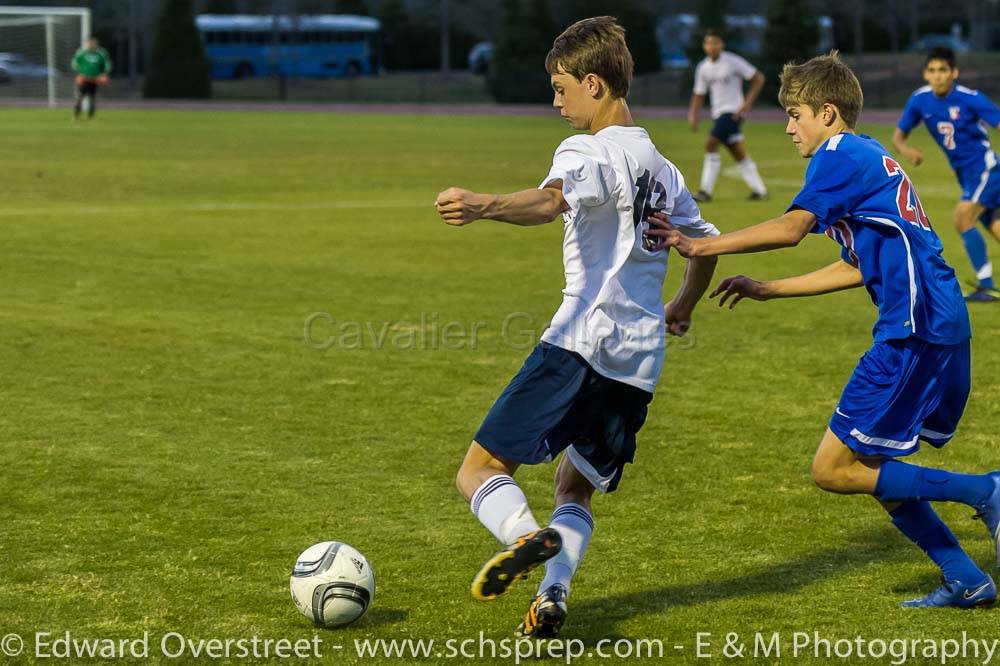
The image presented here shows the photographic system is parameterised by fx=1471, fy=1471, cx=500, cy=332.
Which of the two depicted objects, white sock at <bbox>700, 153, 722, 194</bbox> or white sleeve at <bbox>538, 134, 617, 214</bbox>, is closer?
white sleeve at <bbox>538, 134, 617, 214</bbox>

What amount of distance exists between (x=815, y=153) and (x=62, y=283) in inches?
343

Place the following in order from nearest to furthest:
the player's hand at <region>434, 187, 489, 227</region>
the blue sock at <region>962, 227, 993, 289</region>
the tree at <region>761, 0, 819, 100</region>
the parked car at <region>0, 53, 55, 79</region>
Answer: the player's hand at <region>434, 187, 489, 227</region> < the blue sock at <region>962, 227, 993, 289</region> < the parked car at <region>0, 53, 55, 79</region> < the tree at <region>761, 0, 819, 100</region>

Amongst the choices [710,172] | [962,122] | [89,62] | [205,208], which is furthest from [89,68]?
[962,122]

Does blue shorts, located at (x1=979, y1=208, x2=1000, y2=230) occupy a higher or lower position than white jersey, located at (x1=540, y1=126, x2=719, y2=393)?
lower

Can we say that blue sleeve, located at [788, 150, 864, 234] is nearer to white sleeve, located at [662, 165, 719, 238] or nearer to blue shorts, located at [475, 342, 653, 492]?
white sleeve, located at [662, 165, 719, 238]

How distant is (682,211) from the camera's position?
15.4ft

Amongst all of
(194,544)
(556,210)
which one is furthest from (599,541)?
(556,210)

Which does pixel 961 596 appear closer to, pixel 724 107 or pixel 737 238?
pixel 737 238

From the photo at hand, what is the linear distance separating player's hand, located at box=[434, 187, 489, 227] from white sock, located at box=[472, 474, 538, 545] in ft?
2.80

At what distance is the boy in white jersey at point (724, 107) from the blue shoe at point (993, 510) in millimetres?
15013

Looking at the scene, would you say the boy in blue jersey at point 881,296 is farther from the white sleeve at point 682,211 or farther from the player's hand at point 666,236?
the white sleeve at point 682,211

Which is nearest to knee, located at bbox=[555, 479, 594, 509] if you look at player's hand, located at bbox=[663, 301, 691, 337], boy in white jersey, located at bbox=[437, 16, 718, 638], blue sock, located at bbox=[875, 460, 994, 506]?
boy in white jersey, located at bbox=[437, 16, 718, 638]

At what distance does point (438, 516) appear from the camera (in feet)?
19.7

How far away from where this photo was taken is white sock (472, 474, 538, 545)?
4168 mm
